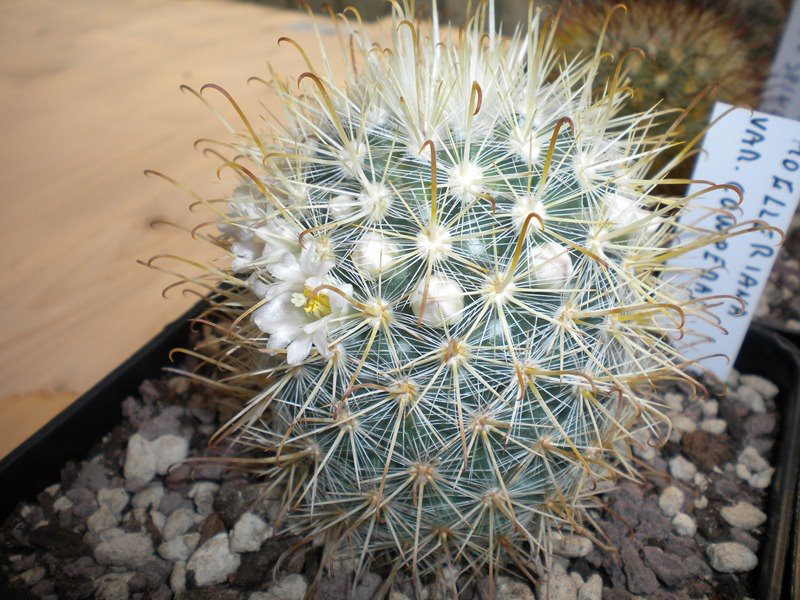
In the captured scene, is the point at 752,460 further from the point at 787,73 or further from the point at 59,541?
the point at 59,541

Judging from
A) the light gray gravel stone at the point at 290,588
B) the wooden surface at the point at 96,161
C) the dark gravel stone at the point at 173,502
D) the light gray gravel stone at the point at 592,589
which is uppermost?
the wooden surface at the point at 96,161

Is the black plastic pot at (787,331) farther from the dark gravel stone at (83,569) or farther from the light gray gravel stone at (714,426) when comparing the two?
the dark gravel stone at (83,569)

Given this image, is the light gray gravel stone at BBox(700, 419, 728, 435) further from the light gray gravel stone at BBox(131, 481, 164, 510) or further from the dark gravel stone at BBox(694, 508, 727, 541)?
the light gray gravel stone at BBox(131, 481, 164, 510)

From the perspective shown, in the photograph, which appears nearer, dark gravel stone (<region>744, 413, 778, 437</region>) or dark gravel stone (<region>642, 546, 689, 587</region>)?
dark gravel stone (<region>642, 546, 689, 587</region>)

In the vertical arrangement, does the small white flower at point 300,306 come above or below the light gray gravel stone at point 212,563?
above

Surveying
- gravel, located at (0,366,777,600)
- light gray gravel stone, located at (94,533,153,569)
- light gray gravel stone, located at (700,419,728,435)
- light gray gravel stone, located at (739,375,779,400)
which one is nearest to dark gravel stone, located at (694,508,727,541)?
gravel, located at (0,366,777,600)

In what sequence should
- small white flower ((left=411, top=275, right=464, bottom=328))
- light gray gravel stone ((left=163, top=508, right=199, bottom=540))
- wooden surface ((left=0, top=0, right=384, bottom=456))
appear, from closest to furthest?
small white flower ((left=411, top=275, right=464, bottom=328)) → light gray gravel stone ((left=163, top=508, right=199, bottom=540)) → wooden surface ((left=0, top=0, right=384, bottom=456))

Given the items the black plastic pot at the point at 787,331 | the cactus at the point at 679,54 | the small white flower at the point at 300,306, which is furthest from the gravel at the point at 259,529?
the cactus at the point at 679,54
